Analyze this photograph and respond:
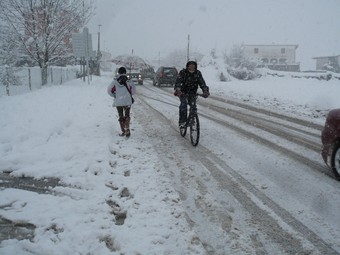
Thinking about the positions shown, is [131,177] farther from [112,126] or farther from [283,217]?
[112,126]

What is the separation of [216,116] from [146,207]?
8.17 metres

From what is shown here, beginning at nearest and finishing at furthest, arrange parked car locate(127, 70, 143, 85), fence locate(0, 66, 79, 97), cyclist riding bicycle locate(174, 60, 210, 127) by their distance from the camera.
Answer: cyclist riding bicycle locate(174, 60, 210, 127), fence locate(0, 66, 79, 97), parked car locate(127, 70, 143, 85)

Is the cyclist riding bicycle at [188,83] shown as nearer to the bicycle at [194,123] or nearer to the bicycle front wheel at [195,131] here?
the bicycle at [194,123]

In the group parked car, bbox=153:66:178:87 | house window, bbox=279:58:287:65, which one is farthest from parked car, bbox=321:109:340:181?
house window, bbox=279:58:287:65

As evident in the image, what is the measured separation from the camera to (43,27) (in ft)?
70.9

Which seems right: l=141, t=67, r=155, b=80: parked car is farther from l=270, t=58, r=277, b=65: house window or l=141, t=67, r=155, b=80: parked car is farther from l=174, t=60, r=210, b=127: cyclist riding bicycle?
l=270, t=58, r=277, b=65: house window

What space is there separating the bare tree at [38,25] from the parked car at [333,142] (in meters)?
20.1

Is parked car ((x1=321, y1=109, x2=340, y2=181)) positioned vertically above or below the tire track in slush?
above

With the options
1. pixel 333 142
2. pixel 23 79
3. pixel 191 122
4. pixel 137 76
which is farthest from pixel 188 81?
pixel 137 76

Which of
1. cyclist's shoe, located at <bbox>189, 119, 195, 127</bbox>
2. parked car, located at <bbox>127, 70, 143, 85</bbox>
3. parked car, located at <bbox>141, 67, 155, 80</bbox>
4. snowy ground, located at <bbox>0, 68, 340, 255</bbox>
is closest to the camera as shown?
snowy ground, located at <bbox>0, 68, 340, 255</bbox>

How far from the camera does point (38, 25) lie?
2172 cm

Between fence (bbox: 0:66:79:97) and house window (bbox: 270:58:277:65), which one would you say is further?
house window (bbox: 270:58:277:65)

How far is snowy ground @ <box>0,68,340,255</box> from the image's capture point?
145 inches

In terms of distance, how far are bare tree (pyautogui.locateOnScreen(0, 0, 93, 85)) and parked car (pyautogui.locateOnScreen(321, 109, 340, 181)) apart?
65.8 feet
